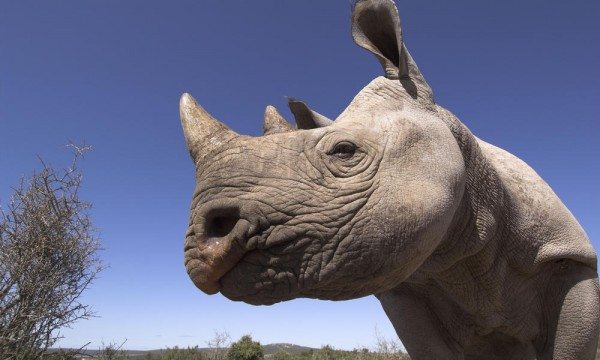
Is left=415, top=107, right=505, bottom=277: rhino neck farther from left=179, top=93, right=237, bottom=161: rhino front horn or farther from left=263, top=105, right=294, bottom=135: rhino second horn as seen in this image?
left=179, top=93, right=237, bottom=161: rhino front horn

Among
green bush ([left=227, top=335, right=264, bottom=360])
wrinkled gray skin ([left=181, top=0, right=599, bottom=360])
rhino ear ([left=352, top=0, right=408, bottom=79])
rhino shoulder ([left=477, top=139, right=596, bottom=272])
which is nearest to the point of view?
wrinkled gray skin ([left=181, top=0, right=599, bottom=360])

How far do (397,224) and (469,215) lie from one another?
1025mm

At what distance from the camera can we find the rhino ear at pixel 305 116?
3.41 m

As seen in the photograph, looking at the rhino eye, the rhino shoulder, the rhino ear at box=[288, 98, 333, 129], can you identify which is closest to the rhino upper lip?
the rhino eye

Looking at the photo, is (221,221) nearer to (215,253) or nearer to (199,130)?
(215,253)

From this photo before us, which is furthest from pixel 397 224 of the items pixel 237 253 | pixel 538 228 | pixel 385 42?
pixel 538 228

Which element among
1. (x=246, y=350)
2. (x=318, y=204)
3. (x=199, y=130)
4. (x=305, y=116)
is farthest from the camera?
(x=246, y=350)

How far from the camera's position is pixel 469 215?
3195 mm

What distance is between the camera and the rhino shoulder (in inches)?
136

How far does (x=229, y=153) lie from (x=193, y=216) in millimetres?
339

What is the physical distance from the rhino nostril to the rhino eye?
62cm

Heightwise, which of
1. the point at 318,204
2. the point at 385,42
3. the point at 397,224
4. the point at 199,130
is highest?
the point at 385,42

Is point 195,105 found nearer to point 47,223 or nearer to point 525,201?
point 525,201

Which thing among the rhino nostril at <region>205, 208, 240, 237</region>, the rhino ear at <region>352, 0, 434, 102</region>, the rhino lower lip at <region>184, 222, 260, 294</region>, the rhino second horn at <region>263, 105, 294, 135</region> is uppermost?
the rhino ear at <region>352, 0, 434, 102</region>
